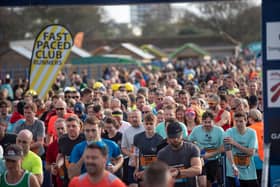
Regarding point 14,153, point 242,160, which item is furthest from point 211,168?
point 14,153

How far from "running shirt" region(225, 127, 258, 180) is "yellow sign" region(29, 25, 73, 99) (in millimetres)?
6658

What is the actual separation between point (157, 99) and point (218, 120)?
3.15 metres

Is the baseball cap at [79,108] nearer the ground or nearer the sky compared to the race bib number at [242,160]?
nearer the sky

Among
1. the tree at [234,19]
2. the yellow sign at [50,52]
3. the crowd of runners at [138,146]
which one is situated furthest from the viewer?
the tree at [234,19]

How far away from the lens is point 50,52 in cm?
1864

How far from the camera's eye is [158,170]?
717 cm

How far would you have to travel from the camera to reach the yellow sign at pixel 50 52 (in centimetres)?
1855

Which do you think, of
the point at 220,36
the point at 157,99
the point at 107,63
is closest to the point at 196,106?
the point at 157,99

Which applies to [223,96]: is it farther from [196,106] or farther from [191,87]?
[191,87]

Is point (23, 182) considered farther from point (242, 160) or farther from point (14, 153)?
point (242, 160)

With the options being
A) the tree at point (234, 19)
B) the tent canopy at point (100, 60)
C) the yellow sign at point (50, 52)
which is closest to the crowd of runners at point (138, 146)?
the yellow sign at point (50, 52)

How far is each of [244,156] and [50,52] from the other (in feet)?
23.5

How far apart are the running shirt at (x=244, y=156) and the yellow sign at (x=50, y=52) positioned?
6.66m

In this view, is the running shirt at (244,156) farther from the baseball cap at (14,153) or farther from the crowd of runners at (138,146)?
the baseball cap at (14,153)
